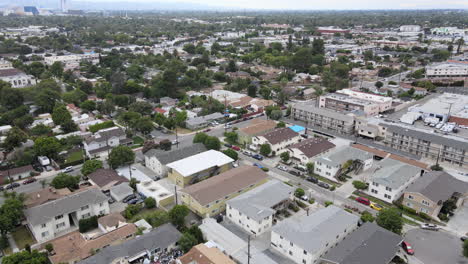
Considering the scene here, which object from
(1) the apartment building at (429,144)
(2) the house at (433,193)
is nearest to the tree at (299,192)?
(2) the house at (433,193)

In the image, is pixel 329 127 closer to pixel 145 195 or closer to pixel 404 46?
pixel 145 195

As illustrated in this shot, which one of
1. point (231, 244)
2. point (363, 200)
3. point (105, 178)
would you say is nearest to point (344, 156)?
point (363, 200)

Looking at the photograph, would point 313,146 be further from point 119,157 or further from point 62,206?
point 62,206

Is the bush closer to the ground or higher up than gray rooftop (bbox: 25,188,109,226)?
closer to the ground

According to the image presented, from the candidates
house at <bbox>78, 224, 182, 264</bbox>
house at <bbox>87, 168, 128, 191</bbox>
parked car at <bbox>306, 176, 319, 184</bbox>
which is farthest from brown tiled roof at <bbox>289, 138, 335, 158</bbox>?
house at <bbox>87, 168, 128, 191</bbox>

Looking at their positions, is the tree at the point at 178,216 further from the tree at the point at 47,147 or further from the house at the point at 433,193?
the tree at the point at 47,147

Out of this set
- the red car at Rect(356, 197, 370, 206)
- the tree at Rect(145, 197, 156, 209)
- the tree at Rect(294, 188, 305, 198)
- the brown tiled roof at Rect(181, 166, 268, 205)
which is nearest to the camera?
the brown tiled roof at Rect(181, 166, 268, 205)

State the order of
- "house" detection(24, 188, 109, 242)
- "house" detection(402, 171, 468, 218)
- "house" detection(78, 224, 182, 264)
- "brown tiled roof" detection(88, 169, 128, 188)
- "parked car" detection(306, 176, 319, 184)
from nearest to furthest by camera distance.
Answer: "house" detection(78, 224, 182, 264), "house" detection(24, 188, 109, 242), "house" detection(402, 171, 468, 218), "brown tiled roof" detection(88, 169, 128, 188), "parked car" detection(306, 176, 319, 184)

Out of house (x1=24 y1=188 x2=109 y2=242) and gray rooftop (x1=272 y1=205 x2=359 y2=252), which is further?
house (x1=24 y1=188 x2=109 y2=242)

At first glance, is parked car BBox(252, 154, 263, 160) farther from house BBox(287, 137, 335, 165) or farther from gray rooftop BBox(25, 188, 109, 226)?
gray rooftop BBox(25, 188, 109, 226)
